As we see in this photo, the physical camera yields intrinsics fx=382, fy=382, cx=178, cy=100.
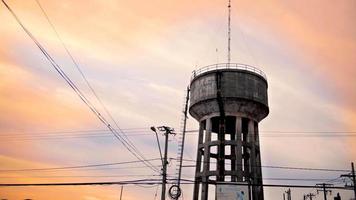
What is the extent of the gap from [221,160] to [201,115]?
14.1ft

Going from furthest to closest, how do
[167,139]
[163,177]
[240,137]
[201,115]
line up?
[201,115] < [240,137] < [167,139] < [163,177]

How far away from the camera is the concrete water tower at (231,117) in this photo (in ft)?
102

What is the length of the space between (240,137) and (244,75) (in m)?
5.26

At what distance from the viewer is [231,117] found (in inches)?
1259

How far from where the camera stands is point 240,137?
31109 mm

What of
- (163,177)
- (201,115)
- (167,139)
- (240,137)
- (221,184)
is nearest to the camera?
(163,177)

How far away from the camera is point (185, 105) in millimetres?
33719

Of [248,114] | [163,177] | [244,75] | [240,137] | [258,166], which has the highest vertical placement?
[244,75]

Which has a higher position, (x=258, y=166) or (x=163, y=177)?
(x=258, y=166)

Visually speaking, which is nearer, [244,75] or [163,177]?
[163,177]

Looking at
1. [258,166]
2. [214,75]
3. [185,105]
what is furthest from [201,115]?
[258,166]

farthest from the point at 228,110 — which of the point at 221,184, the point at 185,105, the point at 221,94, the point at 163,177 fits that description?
the point at 163,177

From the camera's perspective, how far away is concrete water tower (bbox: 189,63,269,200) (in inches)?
1221

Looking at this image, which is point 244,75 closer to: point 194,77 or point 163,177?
point 194,77
